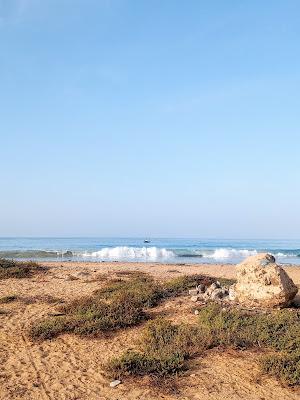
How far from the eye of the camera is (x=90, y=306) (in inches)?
505

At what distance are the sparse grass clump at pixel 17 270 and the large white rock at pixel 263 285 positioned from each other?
36.5 ft

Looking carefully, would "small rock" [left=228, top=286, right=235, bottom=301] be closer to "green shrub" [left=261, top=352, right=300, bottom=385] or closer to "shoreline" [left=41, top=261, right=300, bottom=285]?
"green shrub" [left=261, top=352, right=300, bottom=385]

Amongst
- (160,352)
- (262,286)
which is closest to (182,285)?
(262,286)

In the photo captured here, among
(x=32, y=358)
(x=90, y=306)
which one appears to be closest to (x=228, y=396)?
(x=32, y=358)

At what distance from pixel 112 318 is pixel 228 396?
476 cm

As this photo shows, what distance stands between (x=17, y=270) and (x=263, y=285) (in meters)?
12.5

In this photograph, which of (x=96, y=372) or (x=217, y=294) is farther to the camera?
(x=217, y=294)

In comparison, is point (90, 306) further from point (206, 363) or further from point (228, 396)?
point (228, 396)

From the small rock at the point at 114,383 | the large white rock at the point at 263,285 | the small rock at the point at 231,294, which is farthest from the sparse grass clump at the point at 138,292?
the small rock at the point at 114,383

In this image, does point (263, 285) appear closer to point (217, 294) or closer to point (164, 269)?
point (217, 294)

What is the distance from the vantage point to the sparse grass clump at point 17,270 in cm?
1963

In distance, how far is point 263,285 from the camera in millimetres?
12000

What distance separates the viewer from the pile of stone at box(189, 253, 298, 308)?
11.8 m

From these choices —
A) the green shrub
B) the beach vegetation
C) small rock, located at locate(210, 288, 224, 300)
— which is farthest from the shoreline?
the green shrub
